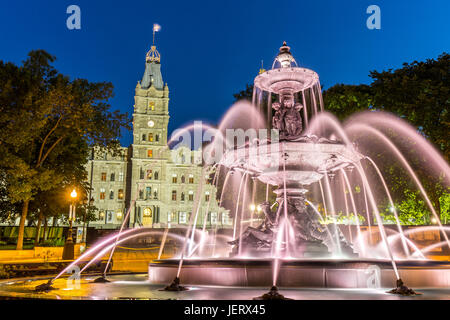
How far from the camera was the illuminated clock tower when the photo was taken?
68625 mm

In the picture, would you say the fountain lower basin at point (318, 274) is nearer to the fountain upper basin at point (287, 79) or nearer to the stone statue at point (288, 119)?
the stone statue at point (288, 119)

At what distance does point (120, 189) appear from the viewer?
71812mm

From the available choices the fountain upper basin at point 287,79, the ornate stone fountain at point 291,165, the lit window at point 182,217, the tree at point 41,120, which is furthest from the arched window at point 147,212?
the fountain upper basin at point 287,79

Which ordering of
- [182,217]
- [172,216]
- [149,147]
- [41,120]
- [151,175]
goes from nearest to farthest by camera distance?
1. [41,120]
2. [151,175]
3. [149,147]
4. [172,216]
5. [182,217]

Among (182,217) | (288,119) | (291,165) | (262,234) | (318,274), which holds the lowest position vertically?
(318,274)

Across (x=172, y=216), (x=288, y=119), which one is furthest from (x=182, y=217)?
(x=288, y=119)

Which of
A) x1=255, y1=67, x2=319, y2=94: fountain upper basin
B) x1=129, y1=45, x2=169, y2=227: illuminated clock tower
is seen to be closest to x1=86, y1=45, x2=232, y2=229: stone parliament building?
x1=129, y1=45, x2=169, y2=227: illuminated clock tower

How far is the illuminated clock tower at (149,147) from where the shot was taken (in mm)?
68625

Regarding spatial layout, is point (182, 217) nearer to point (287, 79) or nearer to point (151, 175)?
point (151, 175)

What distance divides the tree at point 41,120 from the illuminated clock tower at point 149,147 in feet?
136

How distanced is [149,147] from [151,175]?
535 cm

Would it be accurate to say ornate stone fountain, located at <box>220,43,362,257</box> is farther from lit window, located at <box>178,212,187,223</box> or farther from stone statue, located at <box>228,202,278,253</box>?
lit window, located at <box>178,212,187,223</box>

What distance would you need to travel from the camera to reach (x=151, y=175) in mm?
70125
